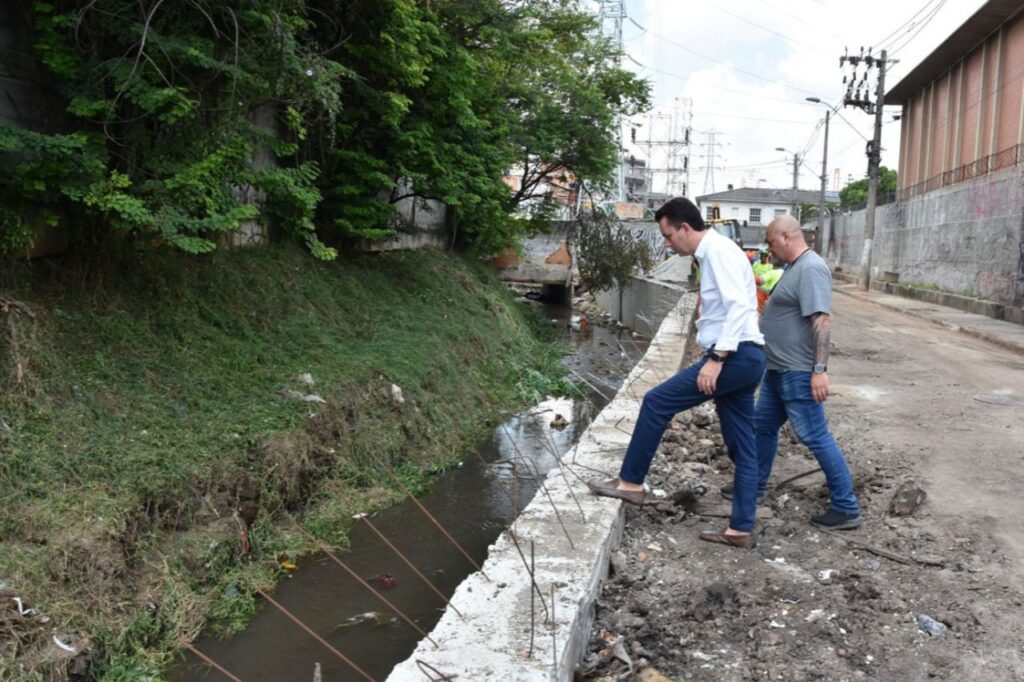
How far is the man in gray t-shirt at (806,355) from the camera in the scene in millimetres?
4238

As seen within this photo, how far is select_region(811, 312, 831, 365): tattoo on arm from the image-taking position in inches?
165

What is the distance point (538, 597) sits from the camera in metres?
3.11

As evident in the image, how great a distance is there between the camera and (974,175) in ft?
72.4

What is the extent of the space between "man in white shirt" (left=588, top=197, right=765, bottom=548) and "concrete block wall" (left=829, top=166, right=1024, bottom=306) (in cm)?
1654

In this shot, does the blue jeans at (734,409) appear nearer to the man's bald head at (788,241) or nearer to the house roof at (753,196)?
the man's bald head at (788,241)

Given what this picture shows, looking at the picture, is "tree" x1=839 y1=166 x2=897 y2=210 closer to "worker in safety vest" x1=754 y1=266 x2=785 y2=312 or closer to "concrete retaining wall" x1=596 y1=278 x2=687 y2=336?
"concrete retaining wall" x1=596 y1=278 x2=687 y2=336

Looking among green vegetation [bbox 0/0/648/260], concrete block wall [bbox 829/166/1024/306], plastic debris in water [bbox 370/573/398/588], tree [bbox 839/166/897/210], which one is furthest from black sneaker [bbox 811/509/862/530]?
tree [bbox 839/166/897/210]

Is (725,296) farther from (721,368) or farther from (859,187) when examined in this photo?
(859,187)

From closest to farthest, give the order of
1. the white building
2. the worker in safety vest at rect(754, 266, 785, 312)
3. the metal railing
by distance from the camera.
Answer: the worker in safety vest at rect(754, 266, 785, 312) < the metal railing < the white building

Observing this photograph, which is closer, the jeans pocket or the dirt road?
the dirt road

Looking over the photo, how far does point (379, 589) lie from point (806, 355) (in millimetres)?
3182

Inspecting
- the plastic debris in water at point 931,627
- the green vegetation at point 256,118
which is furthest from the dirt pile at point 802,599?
the green vegetation at point 256,118

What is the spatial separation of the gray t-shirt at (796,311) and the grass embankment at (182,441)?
3.55 metres

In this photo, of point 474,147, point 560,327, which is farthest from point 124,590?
point 560,327
